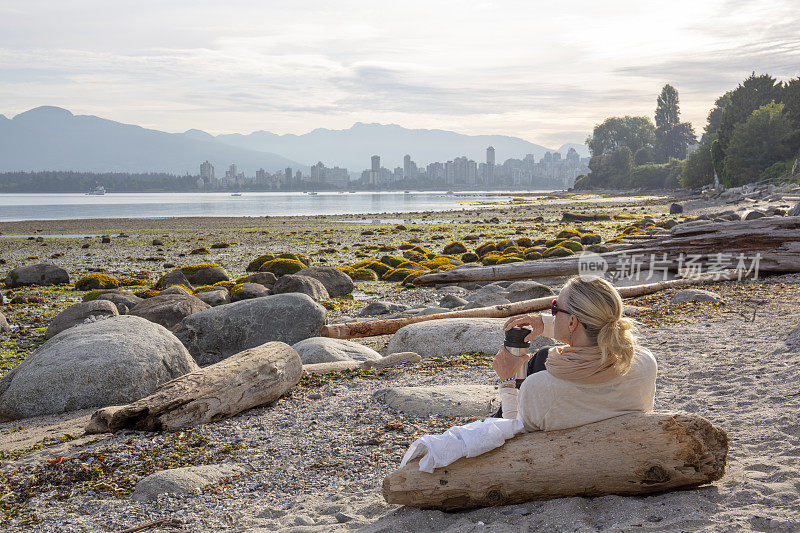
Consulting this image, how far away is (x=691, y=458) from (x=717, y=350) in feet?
16.9

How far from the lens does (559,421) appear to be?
14.7 feet

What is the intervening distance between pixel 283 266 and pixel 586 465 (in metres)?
19.8

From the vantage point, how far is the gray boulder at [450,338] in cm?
1045

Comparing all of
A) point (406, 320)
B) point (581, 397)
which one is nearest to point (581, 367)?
point (581, 397)

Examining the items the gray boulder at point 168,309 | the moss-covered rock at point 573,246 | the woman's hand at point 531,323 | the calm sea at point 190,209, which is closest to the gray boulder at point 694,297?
the woman's hand at point 531,323

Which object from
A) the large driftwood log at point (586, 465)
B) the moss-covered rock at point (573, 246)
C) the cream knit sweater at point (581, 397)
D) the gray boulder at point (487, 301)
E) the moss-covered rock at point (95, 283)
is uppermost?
the cream knit sweater at point (581, 397)

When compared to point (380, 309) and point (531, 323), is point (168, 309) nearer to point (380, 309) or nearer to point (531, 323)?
point (380, 309)

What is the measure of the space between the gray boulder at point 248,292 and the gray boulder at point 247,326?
461 cm

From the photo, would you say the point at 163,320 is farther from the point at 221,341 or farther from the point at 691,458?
the point at 691,458

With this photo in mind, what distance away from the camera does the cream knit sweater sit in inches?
171

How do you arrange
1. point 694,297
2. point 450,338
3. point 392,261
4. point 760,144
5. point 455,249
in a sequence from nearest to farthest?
point 450,338
point 694,297
point 392,261
point 455,249
point 760,144

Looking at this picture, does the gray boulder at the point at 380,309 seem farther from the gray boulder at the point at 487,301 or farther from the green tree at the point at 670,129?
the green tree at the point at 670,129

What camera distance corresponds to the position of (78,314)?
13727 millimetres

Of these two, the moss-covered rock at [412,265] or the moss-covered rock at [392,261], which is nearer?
the moss-covered rock at [412,265]
